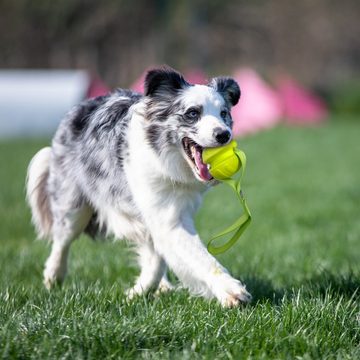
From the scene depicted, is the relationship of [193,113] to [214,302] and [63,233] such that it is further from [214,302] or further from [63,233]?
[63,233]

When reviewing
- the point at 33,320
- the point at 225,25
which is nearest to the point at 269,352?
the point at 33,320

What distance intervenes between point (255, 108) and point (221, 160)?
17700 millimetres

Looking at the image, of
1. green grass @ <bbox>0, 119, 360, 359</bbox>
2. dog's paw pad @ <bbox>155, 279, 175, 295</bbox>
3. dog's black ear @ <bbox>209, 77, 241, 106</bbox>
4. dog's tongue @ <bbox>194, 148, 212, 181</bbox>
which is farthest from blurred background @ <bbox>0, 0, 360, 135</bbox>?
dog's tongue @ <bbox>194, 148, 212, 181</bbox>

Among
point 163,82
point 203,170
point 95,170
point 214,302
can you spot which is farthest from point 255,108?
point 214,302

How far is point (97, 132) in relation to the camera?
4.98 metres

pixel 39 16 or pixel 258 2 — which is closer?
pixel 39 16

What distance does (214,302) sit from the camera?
13.8ft

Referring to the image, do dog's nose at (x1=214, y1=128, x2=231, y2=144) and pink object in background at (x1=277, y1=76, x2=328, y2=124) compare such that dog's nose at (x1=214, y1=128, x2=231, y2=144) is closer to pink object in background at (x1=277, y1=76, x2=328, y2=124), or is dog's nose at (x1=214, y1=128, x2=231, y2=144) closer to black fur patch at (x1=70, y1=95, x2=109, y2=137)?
black fur patch at (x1=70, y1=95, x2=109, y2=137)

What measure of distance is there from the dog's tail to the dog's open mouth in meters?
1.67

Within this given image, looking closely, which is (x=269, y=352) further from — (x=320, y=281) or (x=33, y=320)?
(x=320, y=281)

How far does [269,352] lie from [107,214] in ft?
6.37

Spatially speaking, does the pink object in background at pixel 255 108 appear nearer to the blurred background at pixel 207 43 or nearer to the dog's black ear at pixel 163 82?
the blurred background at pixel 207 43

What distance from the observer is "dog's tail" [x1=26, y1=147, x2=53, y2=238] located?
5758 millimetres

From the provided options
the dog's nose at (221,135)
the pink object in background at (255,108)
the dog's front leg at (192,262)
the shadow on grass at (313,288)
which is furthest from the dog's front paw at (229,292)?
the pink object in background at (255,108)
